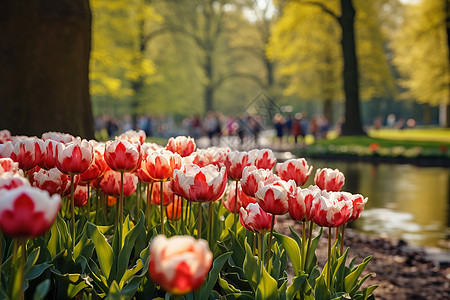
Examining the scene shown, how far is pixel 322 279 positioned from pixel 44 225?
4.08 ft

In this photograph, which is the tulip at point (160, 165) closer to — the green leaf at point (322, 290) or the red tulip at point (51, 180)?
the red tulip at point (51, 180)

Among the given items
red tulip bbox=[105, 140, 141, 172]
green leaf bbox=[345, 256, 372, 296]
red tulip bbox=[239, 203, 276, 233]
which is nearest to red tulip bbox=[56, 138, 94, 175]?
red tulip bbox=[105, 140, 141, 172]

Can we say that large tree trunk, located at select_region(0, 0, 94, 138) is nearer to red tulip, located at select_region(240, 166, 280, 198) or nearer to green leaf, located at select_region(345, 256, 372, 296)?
red tulip, located at select_region(240, 166, 280, 198)

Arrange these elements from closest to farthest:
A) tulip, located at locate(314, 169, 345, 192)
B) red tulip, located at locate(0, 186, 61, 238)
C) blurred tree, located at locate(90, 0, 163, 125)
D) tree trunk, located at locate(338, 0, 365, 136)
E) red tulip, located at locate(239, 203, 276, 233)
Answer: red tulip, located at locate(0, 186, 61, 238), red tulip, located at locate(239, 203, 276, 233), tulip, located at locate(314, 169, 345, 192), blurred tree, located at locate(90, 0, 163, 125), tree trunk, located at locate(338, 0, 365, 136)

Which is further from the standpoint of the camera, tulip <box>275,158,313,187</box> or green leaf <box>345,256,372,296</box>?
tulip <box>275,158,313,187</box>

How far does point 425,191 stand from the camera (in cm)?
1190

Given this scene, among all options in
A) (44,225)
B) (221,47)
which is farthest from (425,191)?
(221,47)

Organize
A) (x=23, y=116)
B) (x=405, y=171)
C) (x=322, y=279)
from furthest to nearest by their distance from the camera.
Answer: (x=405, y=171), (x=23, y=116), (x=322, y=279)

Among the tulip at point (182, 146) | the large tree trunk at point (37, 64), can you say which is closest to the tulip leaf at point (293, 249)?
the tulip at point (182, 146)

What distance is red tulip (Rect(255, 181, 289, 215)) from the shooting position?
6.61 feet

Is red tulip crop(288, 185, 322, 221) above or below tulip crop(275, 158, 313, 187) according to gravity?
below

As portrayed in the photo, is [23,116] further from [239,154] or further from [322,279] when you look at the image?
[322,279]

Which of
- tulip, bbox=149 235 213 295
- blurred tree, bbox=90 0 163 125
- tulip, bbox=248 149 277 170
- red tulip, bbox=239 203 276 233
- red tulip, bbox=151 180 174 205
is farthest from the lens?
blurred tree, bbox=90 0 163 125

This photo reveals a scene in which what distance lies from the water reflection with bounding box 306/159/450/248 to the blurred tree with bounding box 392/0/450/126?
2151 cm
